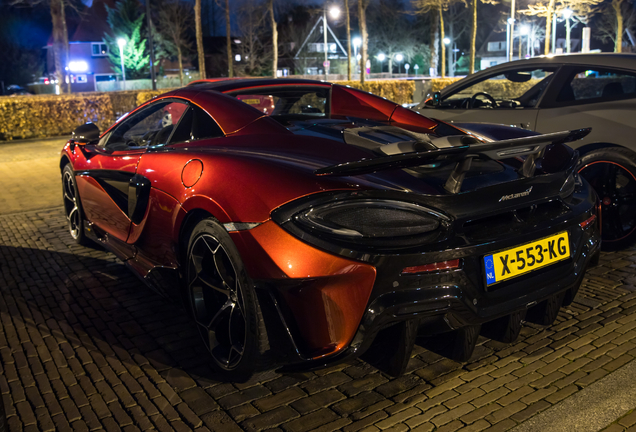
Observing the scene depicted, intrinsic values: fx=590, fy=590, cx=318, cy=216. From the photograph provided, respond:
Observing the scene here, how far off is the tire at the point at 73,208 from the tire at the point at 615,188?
4.25 metres

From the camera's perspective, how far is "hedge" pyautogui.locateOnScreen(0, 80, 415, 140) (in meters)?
18.2

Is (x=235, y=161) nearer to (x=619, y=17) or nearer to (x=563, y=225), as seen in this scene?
(x=563, y=225)

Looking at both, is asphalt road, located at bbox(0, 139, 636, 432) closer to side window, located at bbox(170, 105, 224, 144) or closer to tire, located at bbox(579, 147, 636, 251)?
tire, located at bbox(579, 147, 636, 251)

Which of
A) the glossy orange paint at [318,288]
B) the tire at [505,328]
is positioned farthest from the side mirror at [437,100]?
the glossy orange paint at [318,288]

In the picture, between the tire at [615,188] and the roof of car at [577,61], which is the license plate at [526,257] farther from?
the roof of car at [577,61]

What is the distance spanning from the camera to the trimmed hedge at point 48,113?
1820 cm

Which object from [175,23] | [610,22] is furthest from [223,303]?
[610,22]

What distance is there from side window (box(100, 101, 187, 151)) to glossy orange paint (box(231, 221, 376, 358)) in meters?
1.67

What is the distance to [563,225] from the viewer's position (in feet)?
9.22

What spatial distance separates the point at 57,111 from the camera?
63.5 feet

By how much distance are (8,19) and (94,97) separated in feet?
182

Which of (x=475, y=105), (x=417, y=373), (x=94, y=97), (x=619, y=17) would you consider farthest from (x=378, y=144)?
(x=619, y=17)

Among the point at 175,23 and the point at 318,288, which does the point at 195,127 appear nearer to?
the point at 318,288

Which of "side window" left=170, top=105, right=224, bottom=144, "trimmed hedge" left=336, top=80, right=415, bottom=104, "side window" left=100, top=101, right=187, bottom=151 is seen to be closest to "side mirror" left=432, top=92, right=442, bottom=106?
"side window" left=100, top=101, right=187, bottom=151
